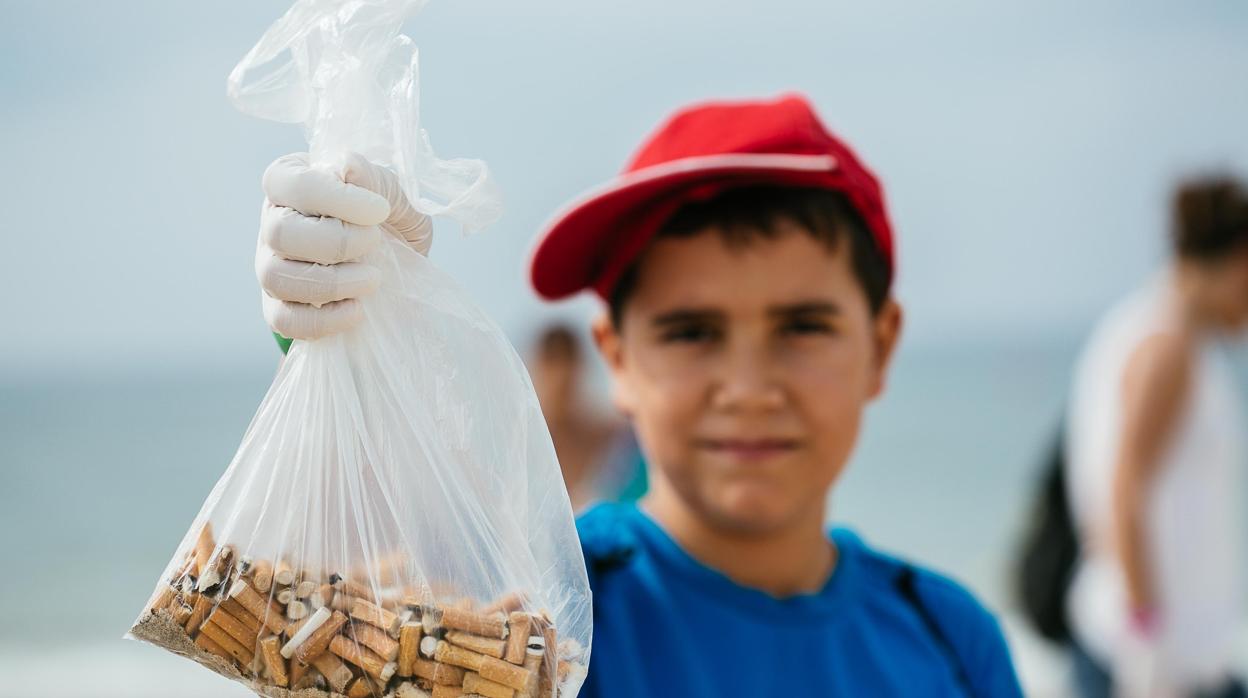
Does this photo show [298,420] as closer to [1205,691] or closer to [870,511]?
[1205,691]

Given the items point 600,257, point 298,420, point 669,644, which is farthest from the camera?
point 600,257

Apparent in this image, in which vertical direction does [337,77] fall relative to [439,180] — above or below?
above

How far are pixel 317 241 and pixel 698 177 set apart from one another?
0.71 meters

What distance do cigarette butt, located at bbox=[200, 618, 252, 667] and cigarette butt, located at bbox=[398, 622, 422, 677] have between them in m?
0.14

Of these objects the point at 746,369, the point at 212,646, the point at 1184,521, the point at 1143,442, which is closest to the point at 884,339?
the point at 746,369

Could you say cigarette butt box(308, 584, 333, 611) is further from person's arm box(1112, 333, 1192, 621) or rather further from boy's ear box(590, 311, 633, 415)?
person's arm box(1112, 333, 1192, 621)

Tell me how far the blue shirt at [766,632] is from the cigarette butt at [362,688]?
0.49m

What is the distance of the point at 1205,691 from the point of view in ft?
10.4

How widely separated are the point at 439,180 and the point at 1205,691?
295 cm

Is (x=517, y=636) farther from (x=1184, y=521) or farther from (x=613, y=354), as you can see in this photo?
(x=1184, y=521)

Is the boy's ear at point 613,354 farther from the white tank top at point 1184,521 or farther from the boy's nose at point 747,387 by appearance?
the white tank top at point 1184,521

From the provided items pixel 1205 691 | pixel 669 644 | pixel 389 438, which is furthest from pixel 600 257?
pixel 1205 691

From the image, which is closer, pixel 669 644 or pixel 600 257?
pixel 669 644

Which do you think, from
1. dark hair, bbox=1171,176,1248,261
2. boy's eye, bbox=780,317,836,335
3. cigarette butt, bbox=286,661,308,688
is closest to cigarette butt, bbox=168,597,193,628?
cigarette butt, bbox=286,661,308,688
